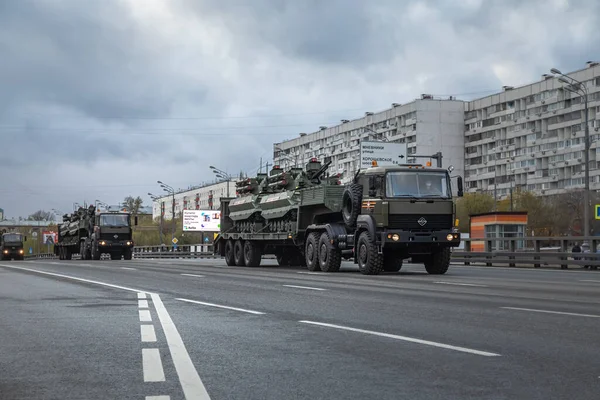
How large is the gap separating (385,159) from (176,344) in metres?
50.8

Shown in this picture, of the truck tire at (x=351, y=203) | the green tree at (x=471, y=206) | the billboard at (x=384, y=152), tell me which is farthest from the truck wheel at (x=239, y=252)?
the green tree at (x=471, y=206)

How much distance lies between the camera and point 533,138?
107062 mm

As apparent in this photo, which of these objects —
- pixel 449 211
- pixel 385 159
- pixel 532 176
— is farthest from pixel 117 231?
pixel 532 176

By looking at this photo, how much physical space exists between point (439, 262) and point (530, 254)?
31.2 feet

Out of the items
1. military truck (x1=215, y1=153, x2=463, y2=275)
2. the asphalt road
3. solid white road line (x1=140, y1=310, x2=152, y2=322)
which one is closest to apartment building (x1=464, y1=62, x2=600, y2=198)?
military truck (x1=215, y1=153, x2=463, y2=275)

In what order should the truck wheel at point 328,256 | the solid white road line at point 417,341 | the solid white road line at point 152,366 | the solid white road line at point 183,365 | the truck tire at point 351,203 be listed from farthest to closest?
the truck wheel at point 328,256, the truck tire at point 351,203, the solid white road line at point 417,341, the solid white road line at point 152,366, the solid white road line at point 183,365

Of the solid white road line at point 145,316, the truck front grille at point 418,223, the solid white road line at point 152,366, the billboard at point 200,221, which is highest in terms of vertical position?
the billboard at point 200,221

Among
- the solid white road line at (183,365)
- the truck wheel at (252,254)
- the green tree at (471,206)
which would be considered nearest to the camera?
the solid white road line at (183,365)

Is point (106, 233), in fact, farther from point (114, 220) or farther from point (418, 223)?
point (418, 223)

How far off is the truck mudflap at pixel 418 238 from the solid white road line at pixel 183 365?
13.6 meters

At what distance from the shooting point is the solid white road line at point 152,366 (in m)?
6.54

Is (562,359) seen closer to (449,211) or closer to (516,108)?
(449,211)

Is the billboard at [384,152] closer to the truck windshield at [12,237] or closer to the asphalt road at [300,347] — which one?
the truck windshield at [12,237]

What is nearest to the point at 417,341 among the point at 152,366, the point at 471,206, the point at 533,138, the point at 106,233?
the point at 152,366
